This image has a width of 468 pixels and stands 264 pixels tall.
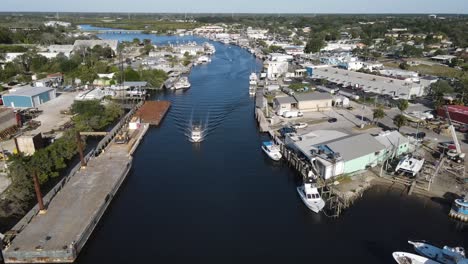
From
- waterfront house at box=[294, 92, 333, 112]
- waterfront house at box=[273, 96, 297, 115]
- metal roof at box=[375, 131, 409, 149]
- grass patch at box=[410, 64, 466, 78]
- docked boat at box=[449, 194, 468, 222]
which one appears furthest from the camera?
grass patch at box=[410, 64, 466, 78]

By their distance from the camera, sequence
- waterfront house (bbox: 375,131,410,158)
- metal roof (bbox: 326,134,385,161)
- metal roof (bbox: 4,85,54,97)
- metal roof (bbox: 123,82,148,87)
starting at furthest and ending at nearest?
metal roof (bbox: 123,82,148,87) → metal roof (bbox: 4,85,54,97) → waterfront house (bbox: 375,131,410,158) → metal roof (bbox: 326,134,385,161)

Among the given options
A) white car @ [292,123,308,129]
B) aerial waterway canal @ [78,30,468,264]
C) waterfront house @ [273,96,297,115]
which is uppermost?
waterfront house @ [273,96,297,115]

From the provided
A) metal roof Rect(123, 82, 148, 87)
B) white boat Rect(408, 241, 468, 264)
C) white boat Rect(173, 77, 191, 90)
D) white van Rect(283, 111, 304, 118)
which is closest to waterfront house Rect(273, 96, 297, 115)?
white van Rect(283, 111, 304, 118)

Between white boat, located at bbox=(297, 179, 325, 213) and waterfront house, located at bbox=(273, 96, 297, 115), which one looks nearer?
white boat, located at bbox=(297, 179, 325, 213)

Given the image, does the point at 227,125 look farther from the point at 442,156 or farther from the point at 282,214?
the point at 442,156

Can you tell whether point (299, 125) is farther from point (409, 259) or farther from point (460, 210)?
point (409, 259)

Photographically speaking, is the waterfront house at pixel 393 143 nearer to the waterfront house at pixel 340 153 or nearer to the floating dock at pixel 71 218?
the waterfront house at pixel 340 153

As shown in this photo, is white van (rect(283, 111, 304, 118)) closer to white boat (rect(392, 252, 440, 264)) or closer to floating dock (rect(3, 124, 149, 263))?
floating dock (rect(3, 124, 149, 263))
